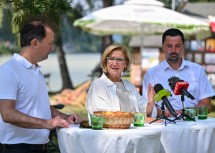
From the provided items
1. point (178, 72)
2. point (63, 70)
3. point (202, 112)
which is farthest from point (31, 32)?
point (63, 70)

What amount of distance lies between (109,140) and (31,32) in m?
1.00

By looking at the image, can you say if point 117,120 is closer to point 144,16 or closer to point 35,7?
point 35,7

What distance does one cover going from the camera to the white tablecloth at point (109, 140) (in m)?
5.07

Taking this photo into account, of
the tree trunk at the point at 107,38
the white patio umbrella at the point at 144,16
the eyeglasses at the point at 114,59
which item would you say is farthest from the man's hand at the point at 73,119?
the tree trunk at the point at 107,38

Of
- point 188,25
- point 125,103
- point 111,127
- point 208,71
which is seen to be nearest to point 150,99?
point 125,103

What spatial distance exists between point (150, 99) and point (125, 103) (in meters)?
0.27

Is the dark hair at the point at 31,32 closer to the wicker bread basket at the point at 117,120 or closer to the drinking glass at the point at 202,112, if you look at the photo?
the wicker bread basket at the point at 117,120

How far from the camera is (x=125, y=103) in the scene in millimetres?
6387

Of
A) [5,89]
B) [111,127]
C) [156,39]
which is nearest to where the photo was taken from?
[5,89]

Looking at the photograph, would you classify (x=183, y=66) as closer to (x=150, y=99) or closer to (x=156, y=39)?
(x=150, y=99)

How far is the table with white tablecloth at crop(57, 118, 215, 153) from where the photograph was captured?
5082 millimetres

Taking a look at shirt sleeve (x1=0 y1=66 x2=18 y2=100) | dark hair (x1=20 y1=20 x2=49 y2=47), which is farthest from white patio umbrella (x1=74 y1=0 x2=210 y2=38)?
shirt sleeve (x1=0 y1=66 x2=18 y2=100)

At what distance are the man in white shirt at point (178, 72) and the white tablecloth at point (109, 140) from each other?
82.9 inches

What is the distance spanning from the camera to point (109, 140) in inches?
200
